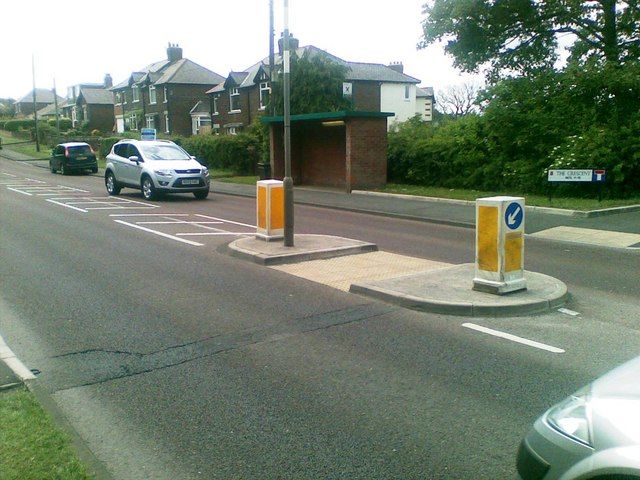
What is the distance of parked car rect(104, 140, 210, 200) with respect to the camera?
71.1ft

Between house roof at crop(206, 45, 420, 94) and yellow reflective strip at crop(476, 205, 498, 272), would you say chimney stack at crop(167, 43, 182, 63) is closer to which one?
house roof at crop(206, 45, 420, 94)

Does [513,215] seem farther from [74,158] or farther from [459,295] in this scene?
[74,158]

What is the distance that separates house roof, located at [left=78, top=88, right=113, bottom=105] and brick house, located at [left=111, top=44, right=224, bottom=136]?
1386 cm

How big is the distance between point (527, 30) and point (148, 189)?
14547mm

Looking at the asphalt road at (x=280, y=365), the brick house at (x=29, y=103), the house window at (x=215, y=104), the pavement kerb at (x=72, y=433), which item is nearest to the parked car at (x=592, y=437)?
the asphalt road at (x=280, y=365)

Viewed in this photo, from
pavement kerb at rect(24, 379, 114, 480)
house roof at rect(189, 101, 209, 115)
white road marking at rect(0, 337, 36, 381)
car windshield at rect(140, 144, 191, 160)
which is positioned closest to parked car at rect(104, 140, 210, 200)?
car windshield at rect(140, 144, 191, 160)

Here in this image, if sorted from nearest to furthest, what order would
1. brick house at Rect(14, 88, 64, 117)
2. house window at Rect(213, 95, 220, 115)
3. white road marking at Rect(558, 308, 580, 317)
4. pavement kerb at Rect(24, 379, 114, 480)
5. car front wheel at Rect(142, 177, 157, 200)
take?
pavement kerb at Rect(24, 379, 114, 480), white road marking at Rect(558, 308, 580, 317), car front wheel at Rect(142, 177, 157, 200), house window at Rect(213, 95, 220, 115), brick house at Rect(14, 88, 64, 117)

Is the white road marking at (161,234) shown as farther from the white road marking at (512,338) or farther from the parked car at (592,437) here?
the parked car at (592,437)

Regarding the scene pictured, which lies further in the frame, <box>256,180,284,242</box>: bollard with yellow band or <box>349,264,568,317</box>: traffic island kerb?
<box>256,180,284,242</box>: bollard with yellow band

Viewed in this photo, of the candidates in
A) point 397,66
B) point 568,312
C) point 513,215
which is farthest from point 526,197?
point 397,66

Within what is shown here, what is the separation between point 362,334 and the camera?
6.78 metres

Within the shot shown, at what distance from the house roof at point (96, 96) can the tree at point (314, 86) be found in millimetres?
60037

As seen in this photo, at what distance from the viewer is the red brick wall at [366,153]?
2408cm

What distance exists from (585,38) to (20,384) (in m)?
23.9
